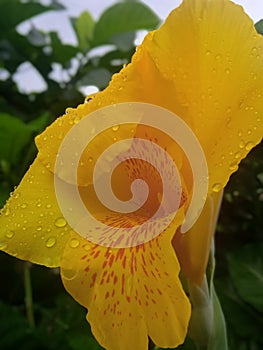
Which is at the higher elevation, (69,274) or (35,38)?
(35,38)

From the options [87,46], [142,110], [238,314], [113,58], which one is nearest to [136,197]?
[142,110]

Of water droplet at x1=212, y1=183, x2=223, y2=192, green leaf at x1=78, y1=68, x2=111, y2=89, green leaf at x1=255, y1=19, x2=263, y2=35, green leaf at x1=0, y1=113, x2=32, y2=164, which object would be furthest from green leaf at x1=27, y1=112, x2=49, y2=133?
water droplet at x1=212, y1=183, x2=223, y2=192

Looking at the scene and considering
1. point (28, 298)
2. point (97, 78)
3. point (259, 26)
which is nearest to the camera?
point (259, 26)

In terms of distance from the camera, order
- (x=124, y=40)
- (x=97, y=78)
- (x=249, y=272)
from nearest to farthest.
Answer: (x=249, y=272)
(x=97, y=78)
(x=124, y=40)

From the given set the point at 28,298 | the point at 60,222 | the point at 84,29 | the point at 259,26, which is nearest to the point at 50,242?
the point at 60,222

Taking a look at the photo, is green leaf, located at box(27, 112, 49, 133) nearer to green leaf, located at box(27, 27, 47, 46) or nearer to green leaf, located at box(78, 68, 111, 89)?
green leaf, located at box(78, 68, 111, 89)

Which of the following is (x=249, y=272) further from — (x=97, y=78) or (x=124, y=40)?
(x=124, y=40)
